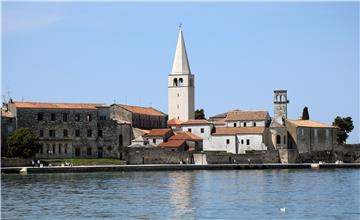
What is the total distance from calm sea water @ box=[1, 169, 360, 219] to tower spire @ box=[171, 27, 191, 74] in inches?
1468

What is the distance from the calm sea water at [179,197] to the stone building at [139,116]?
2434cm

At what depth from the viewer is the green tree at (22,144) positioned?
8112 centimetres

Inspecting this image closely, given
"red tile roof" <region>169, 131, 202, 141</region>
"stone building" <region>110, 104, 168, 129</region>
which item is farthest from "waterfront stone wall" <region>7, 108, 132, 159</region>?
"red tile roof" <region>169, 131, 202, 141</region>

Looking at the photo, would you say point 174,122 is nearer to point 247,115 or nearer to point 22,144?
point 247,115

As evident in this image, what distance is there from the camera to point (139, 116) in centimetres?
10019

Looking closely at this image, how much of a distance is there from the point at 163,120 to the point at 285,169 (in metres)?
22.6

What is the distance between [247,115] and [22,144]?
2673 centimetres

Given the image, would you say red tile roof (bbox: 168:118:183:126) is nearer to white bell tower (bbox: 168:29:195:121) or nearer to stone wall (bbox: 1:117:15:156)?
white bell tower (bbox: 168:29:195:121)

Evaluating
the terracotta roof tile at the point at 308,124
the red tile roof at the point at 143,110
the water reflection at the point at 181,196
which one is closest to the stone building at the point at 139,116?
the red tile roof at the point at 143,110

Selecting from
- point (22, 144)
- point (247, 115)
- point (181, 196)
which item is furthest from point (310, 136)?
point (181, 196)

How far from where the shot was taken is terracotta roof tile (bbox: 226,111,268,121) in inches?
3780

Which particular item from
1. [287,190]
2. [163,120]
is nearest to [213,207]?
[287,190]

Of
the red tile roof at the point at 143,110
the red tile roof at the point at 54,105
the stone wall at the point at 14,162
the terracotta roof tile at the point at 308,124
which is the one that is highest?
the red tile roof at the point at 143,110

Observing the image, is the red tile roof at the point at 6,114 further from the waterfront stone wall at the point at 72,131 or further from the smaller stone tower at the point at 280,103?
the smaller stone tower at the point at 280,103
